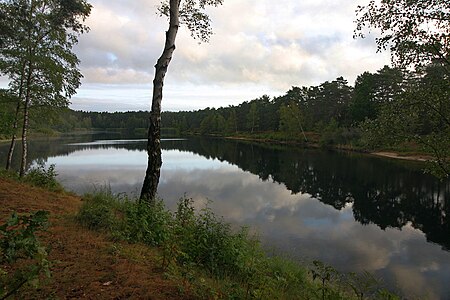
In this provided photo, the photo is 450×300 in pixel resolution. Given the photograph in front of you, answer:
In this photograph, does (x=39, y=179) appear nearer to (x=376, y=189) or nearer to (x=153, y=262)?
(x=153, y=262)

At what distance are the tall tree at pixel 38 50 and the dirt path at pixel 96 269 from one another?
27.7 feet

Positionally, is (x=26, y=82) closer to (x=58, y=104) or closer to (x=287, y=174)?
(x=58, y=104)

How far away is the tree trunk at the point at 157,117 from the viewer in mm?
7902

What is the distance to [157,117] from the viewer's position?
8.07m

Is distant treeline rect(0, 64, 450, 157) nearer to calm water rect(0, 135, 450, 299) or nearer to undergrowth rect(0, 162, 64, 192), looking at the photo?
undergrowth rect(0, 162, 64, 192)

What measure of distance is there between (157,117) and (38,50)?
8.69 metres

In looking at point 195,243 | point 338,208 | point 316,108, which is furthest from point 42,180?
point 316,108

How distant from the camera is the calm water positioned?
440 inches

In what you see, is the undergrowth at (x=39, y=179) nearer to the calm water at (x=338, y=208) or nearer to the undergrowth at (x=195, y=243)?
the calm water at (x=338, y=208)

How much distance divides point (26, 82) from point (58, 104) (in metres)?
1.50

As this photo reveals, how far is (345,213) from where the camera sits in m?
17.6

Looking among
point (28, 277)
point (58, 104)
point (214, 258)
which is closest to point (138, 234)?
point (214, 258)

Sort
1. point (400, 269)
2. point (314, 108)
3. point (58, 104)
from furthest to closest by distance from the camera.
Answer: point (314, 108) → point (58, 104) → point (400, 269)

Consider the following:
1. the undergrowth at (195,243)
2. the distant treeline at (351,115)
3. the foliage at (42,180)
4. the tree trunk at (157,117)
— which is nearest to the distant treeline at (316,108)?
the distant treeline at (351,115)
